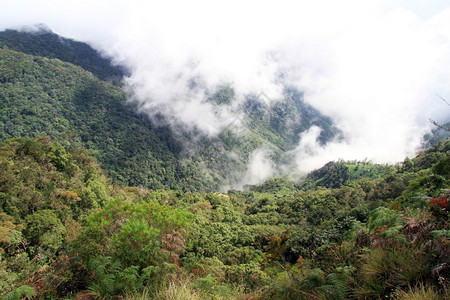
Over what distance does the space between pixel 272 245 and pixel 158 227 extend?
946 inches

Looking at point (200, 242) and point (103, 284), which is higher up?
point (200, 242)

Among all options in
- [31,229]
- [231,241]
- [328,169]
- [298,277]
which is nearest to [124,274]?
[298,277]

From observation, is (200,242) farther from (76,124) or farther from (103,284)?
(76,124)

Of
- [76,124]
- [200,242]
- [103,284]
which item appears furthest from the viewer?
[76,124]

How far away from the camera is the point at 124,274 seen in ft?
21.5

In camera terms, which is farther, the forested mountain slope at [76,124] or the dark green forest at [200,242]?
the forested mountain slope at [76,124]

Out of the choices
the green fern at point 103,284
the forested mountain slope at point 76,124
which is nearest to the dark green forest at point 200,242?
the green fern at point 103,284

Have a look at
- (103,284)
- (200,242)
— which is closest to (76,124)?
(200,242)

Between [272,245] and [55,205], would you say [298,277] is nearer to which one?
[272,245]

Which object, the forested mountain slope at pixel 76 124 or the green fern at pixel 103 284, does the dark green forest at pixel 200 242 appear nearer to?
the green fern at pixel 103 284

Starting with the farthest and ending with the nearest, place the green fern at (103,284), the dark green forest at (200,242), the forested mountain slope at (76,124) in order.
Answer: the forested mountain slope at (76,124)
the green fern at (103,284)
the dark green forest at (200,242)

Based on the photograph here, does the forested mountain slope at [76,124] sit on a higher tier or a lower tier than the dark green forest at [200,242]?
higher

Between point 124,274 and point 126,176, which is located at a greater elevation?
point 126,176

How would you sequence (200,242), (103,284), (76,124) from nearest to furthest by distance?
(103,284) < (200,242) < (76,124)
